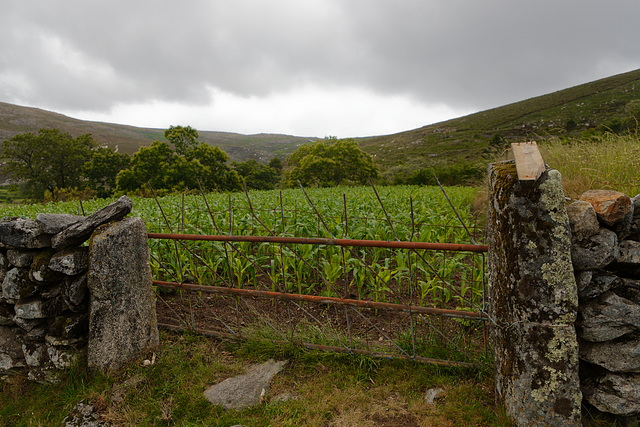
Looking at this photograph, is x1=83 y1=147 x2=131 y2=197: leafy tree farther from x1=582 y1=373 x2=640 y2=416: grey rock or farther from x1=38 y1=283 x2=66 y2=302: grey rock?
x1=582 y1=373 x2=640 y2=416: grey rock

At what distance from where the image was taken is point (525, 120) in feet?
225

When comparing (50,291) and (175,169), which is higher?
(175,169)

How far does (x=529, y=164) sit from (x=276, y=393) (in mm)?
2588

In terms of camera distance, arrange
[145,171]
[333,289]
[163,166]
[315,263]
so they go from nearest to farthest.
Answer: [333,289], [315,263], [145,171], [163,166]

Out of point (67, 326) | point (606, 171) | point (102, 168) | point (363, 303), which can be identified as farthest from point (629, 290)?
point (102, 168)

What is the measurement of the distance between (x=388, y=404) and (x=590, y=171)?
5311 mm

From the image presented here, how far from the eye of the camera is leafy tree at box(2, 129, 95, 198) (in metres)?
48.2

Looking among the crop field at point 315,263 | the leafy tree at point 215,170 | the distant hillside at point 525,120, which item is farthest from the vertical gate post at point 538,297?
the distant hillside at point 525,120

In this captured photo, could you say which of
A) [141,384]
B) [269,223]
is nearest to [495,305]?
[141,384]

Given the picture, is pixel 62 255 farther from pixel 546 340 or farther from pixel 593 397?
pixel 593 397

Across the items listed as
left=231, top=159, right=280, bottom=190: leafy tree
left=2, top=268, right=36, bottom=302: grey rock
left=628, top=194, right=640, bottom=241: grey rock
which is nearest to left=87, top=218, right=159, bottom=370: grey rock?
left=2, top=268, right=36, bottom=302: grey rock

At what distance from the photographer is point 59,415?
2.58 m

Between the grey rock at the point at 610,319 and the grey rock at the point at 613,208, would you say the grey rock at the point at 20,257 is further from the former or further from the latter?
the grey rock at the point at 613,208

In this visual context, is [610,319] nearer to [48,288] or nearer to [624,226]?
[624,226]
